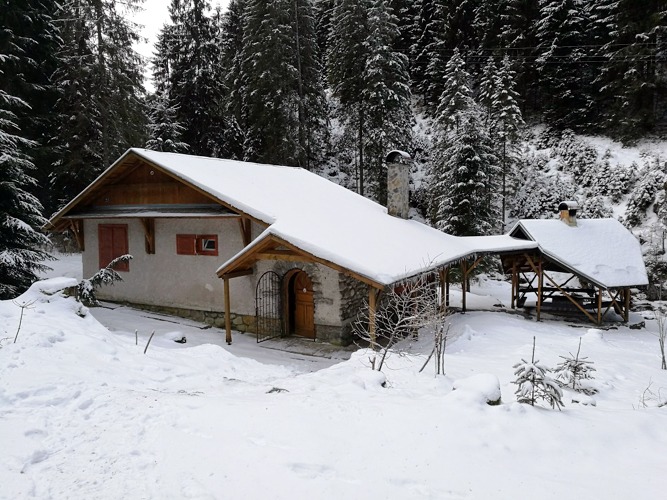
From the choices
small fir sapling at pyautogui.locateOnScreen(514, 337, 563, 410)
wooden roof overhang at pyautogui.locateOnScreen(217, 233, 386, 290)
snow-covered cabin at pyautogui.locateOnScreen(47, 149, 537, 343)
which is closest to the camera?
small fir sapling at pyautogui.locateOnScreen(514, 337, 563, 410)

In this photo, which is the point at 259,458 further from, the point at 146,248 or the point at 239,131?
the point at 239,131

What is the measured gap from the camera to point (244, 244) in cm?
1262

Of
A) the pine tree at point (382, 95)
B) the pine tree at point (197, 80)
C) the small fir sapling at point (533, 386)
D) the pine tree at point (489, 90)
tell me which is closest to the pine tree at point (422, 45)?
the pine tree at point (489, 90)

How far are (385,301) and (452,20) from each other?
3113cm

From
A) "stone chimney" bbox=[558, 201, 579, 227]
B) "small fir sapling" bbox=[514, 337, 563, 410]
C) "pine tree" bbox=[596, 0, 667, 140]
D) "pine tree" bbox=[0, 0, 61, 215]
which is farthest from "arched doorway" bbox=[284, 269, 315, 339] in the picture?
"pine tree" bbox=[596, 0, 667, 140]

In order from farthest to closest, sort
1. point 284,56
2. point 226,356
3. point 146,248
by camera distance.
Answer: point 284,56
point 146,248
point 226,356

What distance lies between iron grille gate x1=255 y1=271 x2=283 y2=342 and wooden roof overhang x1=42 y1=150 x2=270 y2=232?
1.81 metres

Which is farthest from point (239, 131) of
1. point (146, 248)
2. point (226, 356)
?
point (226, 356)

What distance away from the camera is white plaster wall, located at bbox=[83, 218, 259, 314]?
13.0m

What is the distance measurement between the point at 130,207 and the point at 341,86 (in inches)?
697

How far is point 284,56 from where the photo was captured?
25.4m

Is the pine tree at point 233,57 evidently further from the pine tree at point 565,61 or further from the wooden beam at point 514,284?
the pine tree at point 565,61

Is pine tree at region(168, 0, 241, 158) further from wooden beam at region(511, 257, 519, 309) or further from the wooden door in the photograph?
wooden beam at region(511, 257, 519, 309)

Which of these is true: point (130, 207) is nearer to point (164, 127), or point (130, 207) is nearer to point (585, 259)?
point (164, 127)
